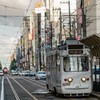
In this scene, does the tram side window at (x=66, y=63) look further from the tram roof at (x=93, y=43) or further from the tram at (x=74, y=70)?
the tram roof at (x=93, y=43)

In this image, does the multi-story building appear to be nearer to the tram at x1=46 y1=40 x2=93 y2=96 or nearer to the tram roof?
the tram roof

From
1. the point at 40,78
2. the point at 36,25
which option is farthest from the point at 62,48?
the point at 36,25

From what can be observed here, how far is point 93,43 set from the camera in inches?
663

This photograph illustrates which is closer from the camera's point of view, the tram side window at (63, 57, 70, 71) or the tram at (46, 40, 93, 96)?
the tram at (46, 40, 93, 96)

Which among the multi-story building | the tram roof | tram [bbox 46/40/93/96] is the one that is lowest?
tram [bbox 46/40/93/96]

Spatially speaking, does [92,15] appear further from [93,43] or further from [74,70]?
[74,70]

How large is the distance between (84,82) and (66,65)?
128 centimetres

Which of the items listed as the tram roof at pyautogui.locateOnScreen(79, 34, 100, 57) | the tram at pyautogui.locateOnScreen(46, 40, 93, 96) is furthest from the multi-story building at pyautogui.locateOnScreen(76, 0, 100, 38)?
the tram at pyautogui.locateOnScreen(46, 40, 93, 96)

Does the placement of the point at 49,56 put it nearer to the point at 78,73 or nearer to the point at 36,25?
the point at 78,73

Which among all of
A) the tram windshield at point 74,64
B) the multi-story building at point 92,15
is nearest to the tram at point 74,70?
the tram windshield at point 74,64

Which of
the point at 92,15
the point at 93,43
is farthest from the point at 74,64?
the point at 92,15

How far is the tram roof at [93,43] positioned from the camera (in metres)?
15.9

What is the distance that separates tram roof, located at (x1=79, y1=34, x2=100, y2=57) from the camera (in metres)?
15.9

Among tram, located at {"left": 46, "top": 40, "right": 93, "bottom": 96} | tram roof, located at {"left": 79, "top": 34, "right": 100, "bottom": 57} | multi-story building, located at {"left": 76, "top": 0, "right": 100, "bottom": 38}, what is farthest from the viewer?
multi-story building, located at {"left": 76, "top": 0, "right": 100, "bottom": 38}
